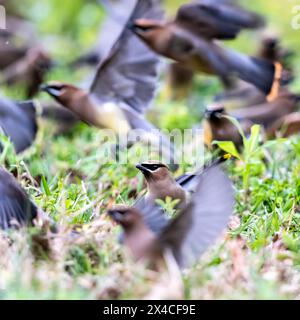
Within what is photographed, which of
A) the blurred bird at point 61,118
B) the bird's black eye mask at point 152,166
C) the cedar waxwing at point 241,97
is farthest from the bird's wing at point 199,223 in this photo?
the cedar waxwing at point 241,97

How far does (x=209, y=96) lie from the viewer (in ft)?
30.6

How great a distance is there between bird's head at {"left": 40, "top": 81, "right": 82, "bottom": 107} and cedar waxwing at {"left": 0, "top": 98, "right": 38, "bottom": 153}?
12.0 inches

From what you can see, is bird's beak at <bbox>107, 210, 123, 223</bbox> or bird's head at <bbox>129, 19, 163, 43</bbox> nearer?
bird's beak at <bbox>107, 210, 123, 223</bbox>

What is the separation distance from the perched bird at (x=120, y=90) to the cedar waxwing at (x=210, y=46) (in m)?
0.32

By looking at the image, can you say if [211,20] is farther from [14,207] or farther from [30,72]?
[14,207]

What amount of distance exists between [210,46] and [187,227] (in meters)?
3.91

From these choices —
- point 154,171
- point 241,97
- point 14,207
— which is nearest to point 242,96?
point 241,97

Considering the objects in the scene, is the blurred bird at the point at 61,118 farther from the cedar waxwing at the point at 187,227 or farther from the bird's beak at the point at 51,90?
the cedar waxwing at the point at 187,227

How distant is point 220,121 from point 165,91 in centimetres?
301

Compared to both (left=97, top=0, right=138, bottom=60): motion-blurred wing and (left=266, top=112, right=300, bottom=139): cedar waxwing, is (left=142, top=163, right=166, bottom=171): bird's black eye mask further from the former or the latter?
(left=97, top=0, right=138, bottom=60): motion-blurred wing

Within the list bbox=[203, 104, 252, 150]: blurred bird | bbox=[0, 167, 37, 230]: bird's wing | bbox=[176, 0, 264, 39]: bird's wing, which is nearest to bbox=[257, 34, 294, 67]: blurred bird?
bbox=[176, 0, 264, 39]: bird's wing

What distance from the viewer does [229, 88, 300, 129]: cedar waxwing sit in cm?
720
